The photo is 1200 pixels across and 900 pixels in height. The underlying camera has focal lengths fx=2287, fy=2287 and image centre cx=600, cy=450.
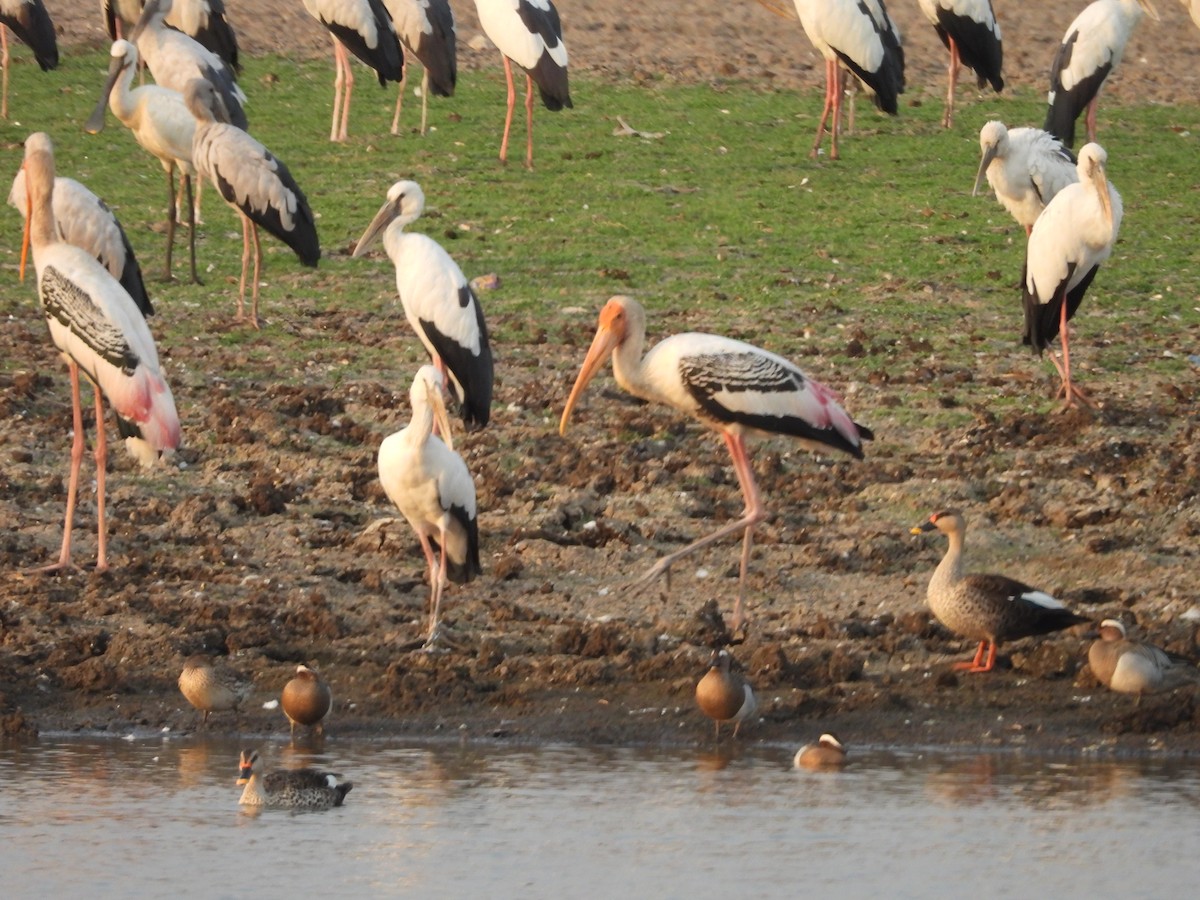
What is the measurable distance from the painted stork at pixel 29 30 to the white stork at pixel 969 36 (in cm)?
606

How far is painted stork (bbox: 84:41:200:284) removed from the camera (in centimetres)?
1195

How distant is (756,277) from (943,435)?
112 inches

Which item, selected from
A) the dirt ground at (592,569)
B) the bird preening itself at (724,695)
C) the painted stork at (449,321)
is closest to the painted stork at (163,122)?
the dirt ground at (592,569)

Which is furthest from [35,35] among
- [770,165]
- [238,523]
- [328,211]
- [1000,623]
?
[1000,623]

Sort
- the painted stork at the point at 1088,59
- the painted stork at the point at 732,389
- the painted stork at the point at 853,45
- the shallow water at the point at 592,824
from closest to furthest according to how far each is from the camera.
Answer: the shallow water at the point at 592,824
the painted stork at the point at 732,389
the painted stork at the point at 1088,59
the painted stork at the point at 853,45

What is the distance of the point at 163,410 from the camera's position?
7707mm

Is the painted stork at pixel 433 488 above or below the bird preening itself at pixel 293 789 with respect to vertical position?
above

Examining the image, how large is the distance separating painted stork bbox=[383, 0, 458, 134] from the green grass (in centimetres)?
35

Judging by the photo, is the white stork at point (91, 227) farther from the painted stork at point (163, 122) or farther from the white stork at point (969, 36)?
the white stork at point (969, 36)

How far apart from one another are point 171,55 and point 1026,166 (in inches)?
193

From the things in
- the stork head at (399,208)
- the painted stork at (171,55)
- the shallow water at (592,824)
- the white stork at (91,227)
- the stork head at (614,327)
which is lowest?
the shallow water at (592,824)

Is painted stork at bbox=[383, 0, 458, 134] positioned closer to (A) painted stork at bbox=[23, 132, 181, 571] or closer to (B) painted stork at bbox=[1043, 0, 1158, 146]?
(B) painted stork at bbox=[1043, 0, 1158, 146]

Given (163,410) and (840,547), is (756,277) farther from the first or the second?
(163,410)

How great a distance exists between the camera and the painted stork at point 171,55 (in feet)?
42.5
